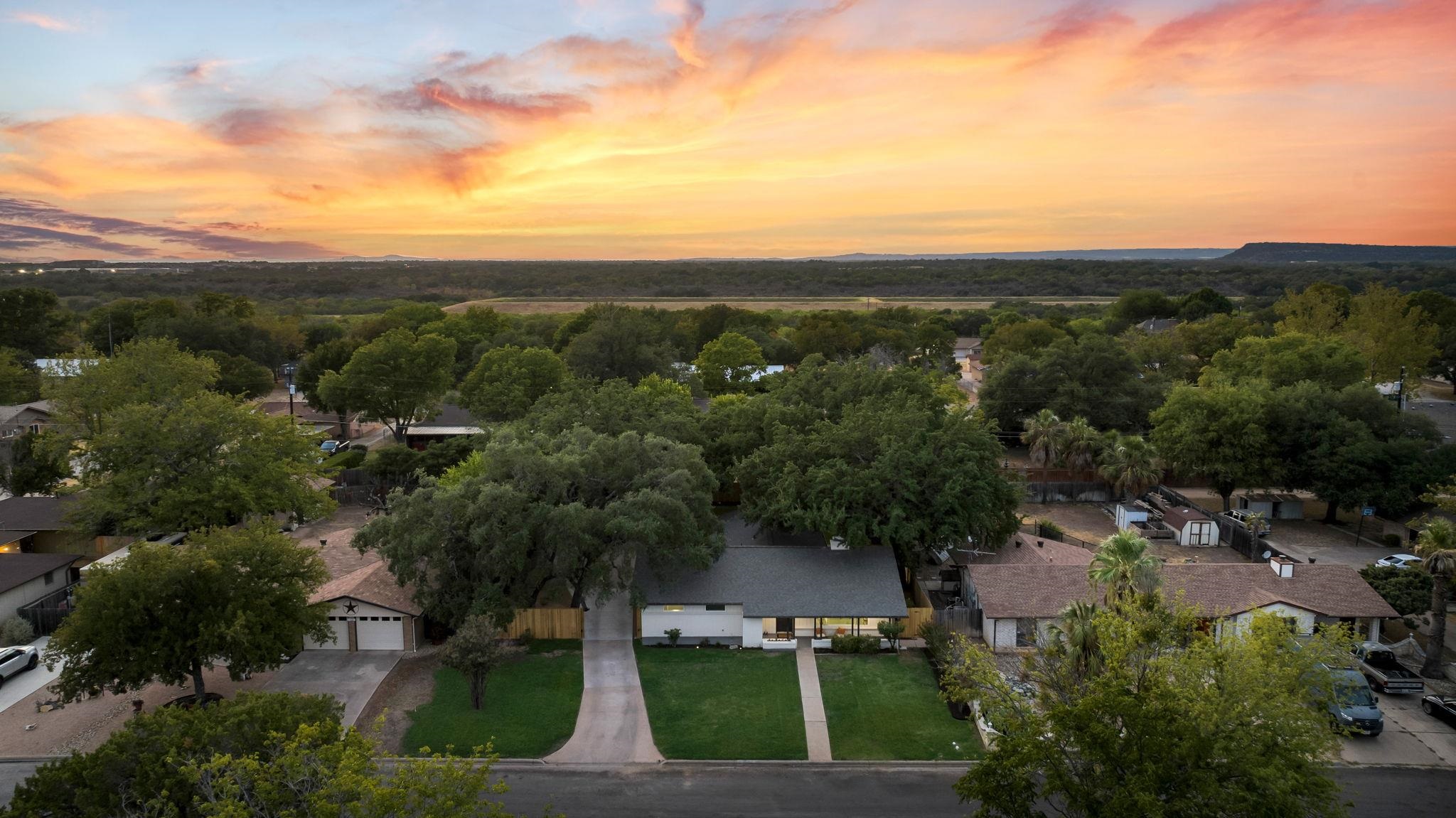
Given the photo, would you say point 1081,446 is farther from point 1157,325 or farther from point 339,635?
point 1157,325

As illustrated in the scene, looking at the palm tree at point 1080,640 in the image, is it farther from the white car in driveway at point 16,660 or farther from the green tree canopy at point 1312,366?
the green tree canopy at point 1312,366

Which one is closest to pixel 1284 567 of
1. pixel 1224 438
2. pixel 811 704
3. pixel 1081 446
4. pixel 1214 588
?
pixel 1214 588

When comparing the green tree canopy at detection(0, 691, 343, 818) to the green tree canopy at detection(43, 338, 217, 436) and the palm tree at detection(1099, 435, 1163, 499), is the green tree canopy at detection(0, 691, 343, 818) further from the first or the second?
the palm tree at detection(1099, 435, 1163, 499)

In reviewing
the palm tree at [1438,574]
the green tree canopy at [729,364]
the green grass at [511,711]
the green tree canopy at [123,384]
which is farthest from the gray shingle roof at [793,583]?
the green tree canopy at [729,364]

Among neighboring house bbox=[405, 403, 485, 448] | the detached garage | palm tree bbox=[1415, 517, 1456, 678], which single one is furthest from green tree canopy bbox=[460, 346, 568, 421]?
palm tree bbox=[1415, 517, 1456, 678]

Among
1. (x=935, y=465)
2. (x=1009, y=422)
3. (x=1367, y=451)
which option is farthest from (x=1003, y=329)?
(x=935, y=465)

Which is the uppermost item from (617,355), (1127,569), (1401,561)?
(617,355)
